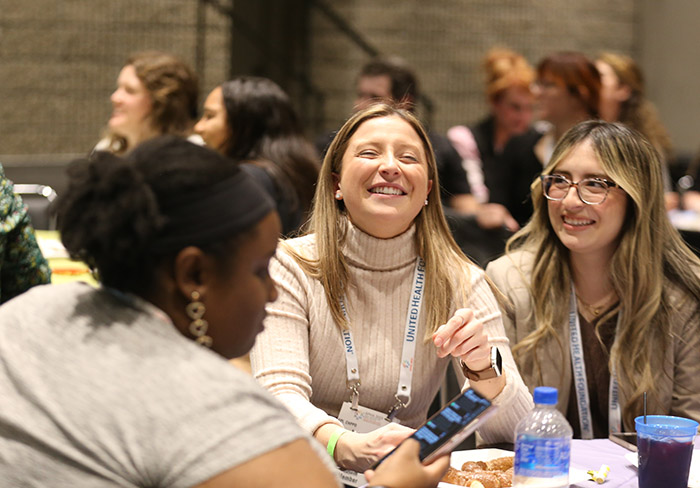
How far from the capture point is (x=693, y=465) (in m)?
1.80

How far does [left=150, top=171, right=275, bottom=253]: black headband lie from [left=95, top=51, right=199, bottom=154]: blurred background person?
11.8 ft

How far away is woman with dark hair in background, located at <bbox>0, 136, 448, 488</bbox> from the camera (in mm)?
1093

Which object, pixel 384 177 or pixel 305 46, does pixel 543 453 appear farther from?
pixel 305 46

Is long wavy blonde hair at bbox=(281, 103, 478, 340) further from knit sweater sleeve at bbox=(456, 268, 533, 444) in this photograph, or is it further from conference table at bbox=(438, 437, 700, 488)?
conference table at bbox=(438, 437, 700, 488)

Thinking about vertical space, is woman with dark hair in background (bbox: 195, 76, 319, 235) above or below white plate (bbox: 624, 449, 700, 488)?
above

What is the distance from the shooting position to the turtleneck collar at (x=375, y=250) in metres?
2.28

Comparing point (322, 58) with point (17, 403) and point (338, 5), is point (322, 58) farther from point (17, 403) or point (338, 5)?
point (17, 403)

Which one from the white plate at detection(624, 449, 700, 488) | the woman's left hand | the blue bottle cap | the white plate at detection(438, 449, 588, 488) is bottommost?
the white plate at detection(438, 449, 588, 488)

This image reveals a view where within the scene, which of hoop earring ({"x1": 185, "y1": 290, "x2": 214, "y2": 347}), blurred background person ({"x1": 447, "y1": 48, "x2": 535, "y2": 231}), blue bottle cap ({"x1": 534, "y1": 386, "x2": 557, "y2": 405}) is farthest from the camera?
blurred background person ({"x1": 447, "y1": 48, "x2": 535, "y2": 231})

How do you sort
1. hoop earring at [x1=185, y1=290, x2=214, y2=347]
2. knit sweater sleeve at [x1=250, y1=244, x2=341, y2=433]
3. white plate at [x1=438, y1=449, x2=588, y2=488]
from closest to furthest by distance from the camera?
hoop earring at [x1=185, y1=290, x2=214, y2=347] < white plate at [x1=438, y1=449, x2=588, y2=488] < knit sweater sleeve at [x1=250, y1=244, x2=341, y2=433]

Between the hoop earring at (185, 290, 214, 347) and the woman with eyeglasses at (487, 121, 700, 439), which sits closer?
the hoop earring at (185, 290, 214, 347)

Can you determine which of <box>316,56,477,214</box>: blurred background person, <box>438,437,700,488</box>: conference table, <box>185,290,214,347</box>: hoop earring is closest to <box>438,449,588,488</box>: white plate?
<box>438,437,700,488</box>: conference table

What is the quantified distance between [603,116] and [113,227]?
13.8 ft

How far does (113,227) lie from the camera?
1151 millimetres
